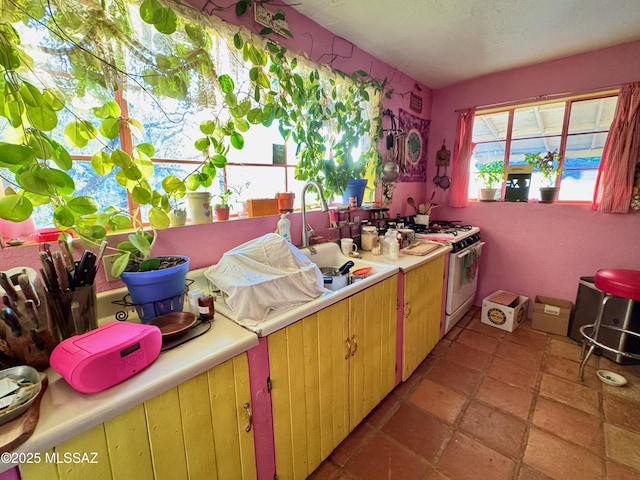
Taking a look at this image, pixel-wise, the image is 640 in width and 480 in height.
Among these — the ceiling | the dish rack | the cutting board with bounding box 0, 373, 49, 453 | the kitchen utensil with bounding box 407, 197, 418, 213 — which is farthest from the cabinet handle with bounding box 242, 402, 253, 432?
the kitchen utensil with bounding box 407, 197, 418, 213

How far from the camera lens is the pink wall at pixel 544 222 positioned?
2.28 metres

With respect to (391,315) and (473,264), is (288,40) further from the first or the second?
(473,264)

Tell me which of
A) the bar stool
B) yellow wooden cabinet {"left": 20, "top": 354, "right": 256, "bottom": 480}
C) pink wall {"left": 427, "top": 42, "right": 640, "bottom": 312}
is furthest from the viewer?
pink wall {"left": 427, "top": 42, "right": 640, "bottom": 312}

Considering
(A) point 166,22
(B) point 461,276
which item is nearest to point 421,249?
(B) point 461,276

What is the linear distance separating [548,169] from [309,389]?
2.86 m

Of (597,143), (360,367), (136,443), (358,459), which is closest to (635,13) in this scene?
(597,143)

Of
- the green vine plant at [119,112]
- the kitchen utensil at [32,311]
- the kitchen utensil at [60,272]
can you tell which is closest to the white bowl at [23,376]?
the kitchen utensil at [32,311]

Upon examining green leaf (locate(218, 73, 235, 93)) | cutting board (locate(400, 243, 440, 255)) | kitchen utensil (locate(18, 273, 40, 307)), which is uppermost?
green leaf (locate(218, 73, 235, 93))

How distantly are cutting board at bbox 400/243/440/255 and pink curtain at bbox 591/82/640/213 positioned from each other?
150 cm

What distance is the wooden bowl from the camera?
0.92 m

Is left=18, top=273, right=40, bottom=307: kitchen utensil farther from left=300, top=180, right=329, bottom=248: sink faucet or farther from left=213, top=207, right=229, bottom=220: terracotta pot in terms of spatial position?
left=300, top=180, right=329, bottom=248: sink faucet

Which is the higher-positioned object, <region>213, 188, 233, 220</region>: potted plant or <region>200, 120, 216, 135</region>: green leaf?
<region>200, 120, 216, 135</region>: green leaf

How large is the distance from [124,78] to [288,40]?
3.23 feet

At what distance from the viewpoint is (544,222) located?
266 centimetres
